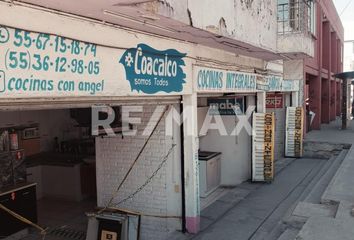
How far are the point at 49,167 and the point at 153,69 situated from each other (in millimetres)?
5804

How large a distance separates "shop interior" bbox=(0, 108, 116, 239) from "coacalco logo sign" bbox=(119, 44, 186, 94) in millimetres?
3741

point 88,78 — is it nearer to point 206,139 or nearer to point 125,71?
point 125,71

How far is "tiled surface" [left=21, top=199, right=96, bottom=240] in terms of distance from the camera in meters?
8.52

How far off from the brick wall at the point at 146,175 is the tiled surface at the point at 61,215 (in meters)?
1.18

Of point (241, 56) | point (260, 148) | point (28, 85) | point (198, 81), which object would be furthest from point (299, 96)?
point (28, 85)

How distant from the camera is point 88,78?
184 inches

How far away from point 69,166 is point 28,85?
6.76 meters

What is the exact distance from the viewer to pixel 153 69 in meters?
6.05

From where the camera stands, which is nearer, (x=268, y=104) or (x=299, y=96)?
(x=268, y=104)

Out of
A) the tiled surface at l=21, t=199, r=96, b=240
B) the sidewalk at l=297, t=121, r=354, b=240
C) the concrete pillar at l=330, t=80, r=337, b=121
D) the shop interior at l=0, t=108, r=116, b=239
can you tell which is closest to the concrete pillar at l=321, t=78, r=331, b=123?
the concrete pillar at l=330, t=80, r=337, b=121

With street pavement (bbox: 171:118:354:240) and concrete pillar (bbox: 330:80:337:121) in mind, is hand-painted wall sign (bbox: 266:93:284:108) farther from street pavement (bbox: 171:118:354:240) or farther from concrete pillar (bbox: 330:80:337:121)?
concrete pillar (bbox: 330:80:337:121)

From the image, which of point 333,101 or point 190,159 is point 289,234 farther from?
point 333,101

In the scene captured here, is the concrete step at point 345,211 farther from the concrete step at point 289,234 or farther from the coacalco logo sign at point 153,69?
the coacalco logo sign at point 153,69

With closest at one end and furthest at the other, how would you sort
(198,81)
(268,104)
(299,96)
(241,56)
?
1. (198,81)
2. (241,56)
3. (268,104)
4. (299,96)
